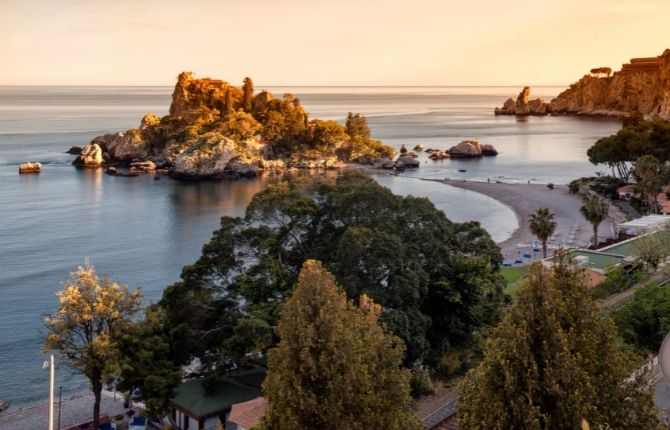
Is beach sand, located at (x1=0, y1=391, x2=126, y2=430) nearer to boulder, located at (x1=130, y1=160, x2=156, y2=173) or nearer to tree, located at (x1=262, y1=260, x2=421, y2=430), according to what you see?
tree, located at (x1=262, y1=260, x2=421, y2=430)

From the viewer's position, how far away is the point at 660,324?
24109 millimetres

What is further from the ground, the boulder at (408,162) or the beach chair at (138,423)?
the boulder at (408,162)

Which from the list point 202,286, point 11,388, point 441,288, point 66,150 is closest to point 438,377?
point 441,288

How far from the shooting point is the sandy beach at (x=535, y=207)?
56.8 m

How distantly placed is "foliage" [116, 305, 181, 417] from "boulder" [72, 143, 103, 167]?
92553 mm

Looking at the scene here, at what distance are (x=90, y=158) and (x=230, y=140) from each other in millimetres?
24827

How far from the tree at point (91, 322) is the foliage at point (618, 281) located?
69.8ft

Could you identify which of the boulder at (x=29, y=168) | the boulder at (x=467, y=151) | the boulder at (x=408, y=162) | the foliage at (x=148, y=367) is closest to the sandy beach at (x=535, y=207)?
the boulder at (x=408, y=162)

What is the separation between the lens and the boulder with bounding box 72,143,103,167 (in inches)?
4341

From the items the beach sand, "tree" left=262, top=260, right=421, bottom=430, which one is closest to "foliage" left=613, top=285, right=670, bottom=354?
"tree" left=262, top=260, right=421, bottom=430

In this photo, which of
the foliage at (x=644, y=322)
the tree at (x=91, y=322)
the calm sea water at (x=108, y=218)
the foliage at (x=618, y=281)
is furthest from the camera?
the calm sea water at (x=108, y=218)

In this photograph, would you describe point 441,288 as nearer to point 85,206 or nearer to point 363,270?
point 363,270

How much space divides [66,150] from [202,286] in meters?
114

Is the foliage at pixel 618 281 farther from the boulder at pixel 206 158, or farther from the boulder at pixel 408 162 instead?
the boulder at pixel 408 162
